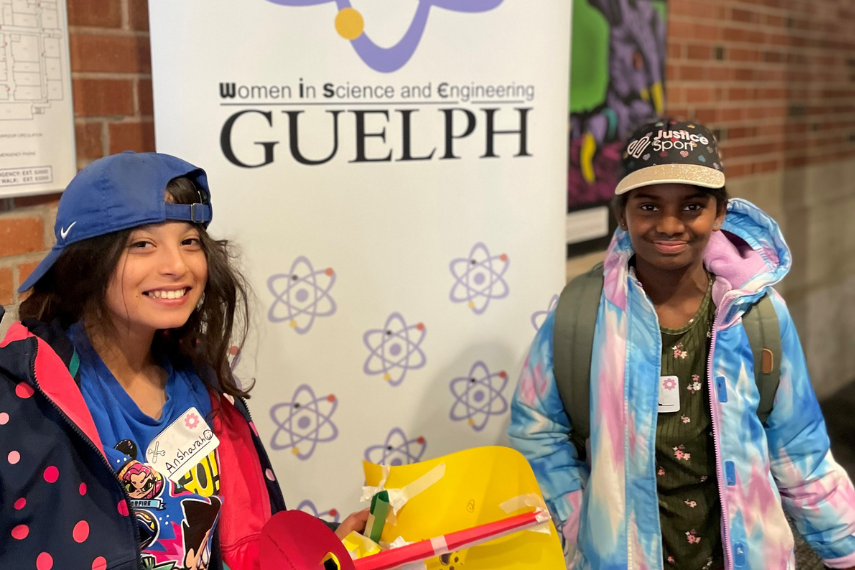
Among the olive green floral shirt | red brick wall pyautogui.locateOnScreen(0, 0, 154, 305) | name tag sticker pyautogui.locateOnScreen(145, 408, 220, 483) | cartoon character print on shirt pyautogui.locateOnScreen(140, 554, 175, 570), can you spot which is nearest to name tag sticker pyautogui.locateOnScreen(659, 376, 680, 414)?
the olive green floral shirt

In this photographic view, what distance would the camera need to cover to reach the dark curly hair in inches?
49.8

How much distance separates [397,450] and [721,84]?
2.59 metres

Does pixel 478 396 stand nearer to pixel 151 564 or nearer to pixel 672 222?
pixel 672 222

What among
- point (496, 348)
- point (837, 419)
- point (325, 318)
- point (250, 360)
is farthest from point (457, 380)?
point (837, 419)

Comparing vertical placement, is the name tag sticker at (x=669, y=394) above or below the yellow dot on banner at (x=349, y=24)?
below

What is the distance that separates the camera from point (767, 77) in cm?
412

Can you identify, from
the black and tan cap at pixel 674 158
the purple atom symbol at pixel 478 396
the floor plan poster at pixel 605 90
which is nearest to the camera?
the black and tan cap at pixel 674 158

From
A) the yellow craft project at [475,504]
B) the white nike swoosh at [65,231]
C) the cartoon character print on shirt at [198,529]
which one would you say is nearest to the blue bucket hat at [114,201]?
the white nike swoosh at [65,231]

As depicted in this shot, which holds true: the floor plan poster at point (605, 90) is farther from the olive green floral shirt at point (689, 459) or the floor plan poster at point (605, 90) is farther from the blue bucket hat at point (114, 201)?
the blue bucket hat at point (114, 201)

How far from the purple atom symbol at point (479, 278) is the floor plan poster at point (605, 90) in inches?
36.8

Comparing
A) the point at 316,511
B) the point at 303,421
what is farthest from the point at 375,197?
the point at 316,511

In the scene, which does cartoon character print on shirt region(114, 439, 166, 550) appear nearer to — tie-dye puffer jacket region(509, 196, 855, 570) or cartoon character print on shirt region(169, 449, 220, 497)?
cartoon character print on shirt region(169, 449, 220, 497)

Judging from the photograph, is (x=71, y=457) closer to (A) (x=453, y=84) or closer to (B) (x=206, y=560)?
(B) (x=206, y=560)

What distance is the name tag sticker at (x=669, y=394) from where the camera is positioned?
1618 mm
